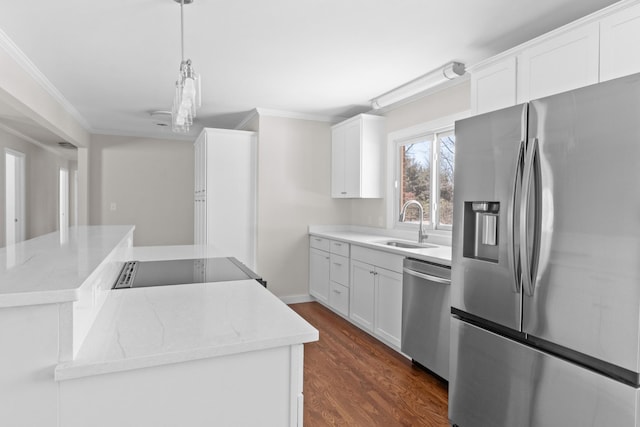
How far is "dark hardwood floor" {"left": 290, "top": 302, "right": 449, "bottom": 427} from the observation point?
7.20ft

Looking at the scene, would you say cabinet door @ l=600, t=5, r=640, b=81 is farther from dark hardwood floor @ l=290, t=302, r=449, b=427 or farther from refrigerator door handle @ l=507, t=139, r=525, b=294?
dark hardwood floor @ l=290, t=302, r=449, b=427

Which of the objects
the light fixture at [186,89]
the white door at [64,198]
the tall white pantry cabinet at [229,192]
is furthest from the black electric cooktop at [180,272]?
the white door at [64,198]

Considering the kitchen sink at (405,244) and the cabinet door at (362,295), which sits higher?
the kitchen sink at (405,244)

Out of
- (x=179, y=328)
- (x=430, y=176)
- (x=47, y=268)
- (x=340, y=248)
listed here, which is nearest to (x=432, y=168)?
(x=430, y=176)

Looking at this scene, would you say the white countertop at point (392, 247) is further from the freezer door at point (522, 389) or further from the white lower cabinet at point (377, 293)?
the freezer door at point (522, 389)

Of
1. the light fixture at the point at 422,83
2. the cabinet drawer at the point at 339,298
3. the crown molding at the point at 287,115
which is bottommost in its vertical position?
the cabinet drawer at the point at 339,298

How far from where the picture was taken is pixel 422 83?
3.24 metres

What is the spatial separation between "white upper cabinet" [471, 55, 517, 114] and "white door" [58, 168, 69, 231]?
8.49m

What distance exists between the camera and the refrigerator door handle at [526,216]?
1.66m

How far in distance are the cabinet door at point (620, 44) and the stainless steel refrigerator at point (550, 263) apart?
1.37 feet

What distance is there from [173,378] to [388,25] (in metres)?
2.23

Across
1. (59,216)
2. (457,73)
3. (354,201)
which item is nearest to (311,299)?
(354,201)

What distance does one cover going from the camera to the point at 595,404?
1.46m

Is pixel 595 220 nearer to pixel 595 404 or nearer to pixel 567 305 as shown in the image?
pixel 567 305
